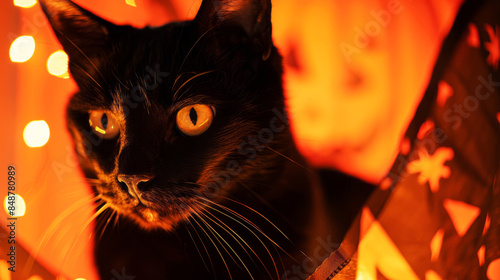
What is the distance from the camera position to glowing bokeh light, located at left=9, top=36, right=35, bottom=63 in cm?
87

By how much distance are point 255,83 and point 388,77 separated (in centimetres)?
26

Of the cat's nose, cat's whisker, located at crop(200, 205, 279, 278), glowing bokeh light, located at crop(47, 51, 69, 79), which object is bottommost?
cat's whisker, located at crop(200, 205, 279, 278)

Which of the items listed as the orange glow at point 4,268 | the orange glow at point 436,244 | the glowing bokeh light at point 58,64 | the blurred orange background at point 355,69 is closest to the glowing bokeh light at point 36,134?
the glowing bokeh light at point 58,64

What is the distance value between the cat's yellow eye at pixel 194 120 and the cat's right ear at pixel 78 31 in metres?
0.25

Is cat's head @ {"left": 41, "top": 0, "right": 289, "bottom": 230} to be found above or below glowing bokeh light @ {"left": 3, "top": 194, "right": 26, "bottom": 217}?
above

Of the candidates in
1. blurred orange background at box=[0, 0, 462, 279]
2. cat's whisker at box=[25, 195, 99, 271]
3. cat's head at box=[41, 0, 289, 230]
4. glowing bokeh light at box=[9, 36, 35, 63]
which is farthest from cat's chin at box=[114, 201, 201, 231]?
glowing bokeh light at box=[9, 36, 35, 63]

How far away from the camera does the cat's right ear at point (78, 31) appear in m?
0.78

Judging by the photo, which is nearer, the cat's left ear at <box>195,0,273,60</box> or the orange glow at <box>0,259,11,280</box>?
the cat's left ear at <box>195,0,273,60</box>

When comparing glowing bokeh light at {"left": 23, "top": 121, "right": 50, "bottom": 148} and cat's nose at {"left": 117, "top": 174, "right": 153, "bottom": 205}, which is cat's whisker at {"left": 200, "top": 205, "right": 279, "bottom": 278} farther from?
glowing bokeh light at {"left": 23, "top": 121, "right": 50, "bottom": 148}

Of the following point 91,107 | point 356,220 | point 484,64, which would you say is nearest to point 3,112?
point 91,107

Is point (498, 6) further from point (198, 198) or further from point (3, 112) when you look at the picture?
point (3, 112)

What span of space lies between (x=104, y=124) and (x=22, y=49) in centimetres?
30

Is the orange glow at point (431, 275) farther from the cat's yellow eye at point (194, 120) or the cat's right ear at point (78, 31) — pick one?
the cat's right ear at point (78, 31)

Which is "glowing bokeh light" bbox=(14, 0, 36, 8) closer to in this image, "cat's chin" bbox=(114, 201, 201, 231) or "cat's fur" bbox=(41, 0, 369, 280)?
"cat's fur" bbox=(41, 0, 369, 280)
